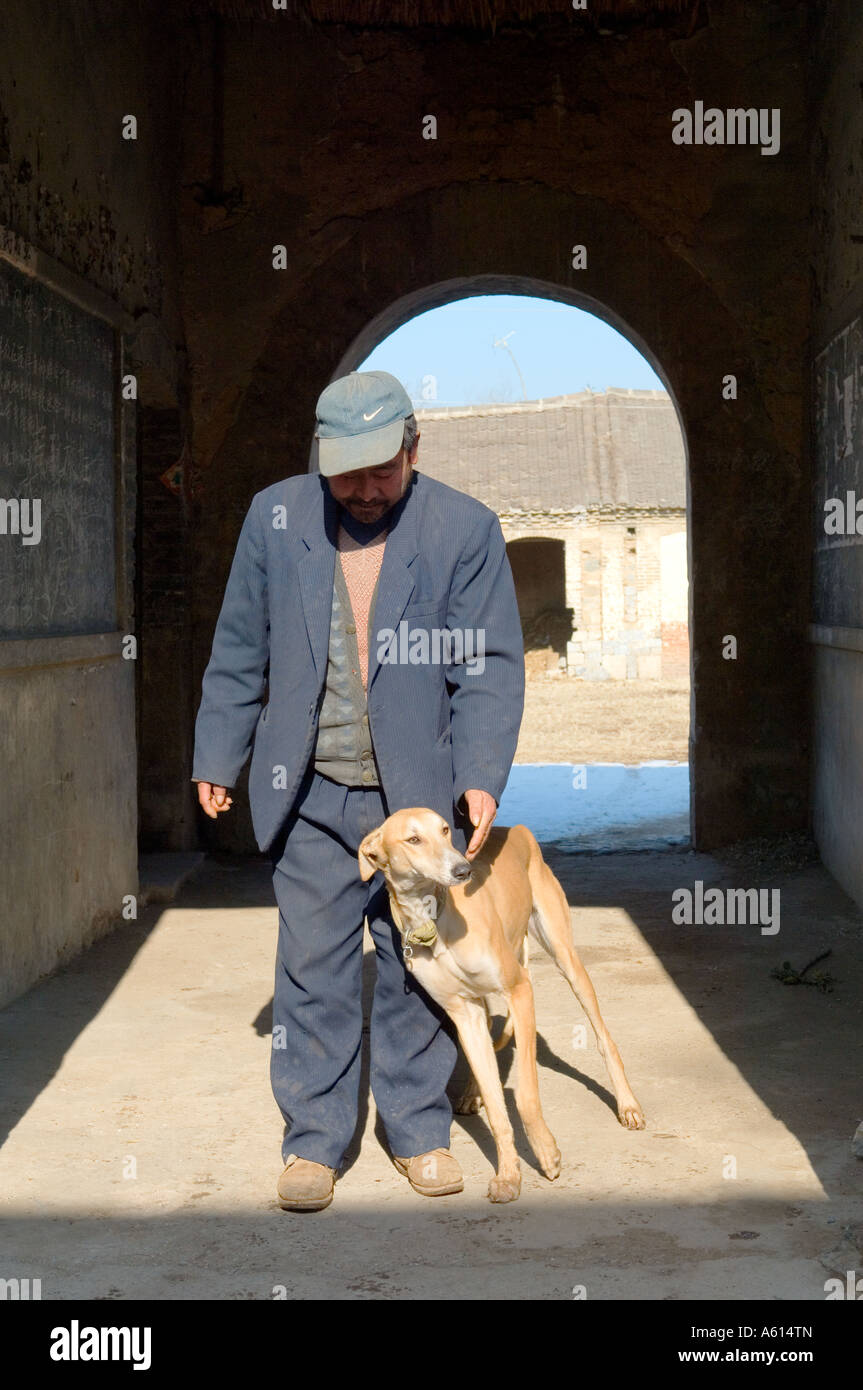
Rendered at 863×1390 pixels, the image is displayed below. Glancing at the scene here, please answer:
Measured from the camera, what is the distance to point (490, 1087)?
3738 millimetres

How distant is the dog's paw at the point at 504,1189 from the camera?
367cm

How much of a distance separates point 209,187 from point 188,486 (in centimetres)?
187

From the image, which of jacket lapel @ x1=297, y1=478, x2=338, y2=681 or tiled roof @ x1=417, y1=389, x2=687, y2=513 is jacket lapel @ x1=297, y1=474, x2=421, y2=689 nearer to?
jacket lapel @ x1=297, y1=478, x2=338, y2=681

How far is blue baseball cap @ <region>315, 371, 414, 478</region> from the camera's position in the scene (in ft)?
12.0

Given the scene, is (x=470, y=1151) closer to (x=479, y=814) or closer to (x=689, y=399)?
(x=479, y=814)

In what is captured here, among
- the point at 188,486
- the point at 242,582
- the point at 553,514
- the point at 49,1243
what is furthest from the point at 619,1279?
the point at 553,514

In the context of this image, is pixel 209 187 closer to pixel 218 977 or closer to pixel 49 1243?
pixel 218 977

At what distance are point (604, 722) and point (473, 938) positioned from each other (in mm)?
16353

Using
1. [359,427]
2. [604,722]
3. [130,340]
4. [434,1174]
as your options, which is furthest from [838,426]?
[604,722]

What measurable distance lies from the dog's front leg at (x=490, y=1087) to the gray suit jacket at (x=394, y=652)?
1.76 feet

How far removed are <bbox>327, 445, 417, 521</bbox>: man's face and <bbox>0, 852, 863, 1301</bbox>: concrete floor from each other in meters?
1.84

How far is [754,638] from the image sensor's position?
8.87 metres

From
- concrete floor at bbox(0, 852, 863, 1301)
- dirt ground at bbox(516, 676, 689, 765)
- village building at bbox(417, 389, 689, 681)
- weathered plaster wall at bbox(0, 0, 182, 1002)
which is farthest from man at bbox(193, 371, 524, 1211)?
village building at bbox(417, 389, 689, 681)

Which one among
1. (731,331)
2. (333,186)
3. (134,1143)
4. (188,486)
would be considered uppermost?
(333,186)
